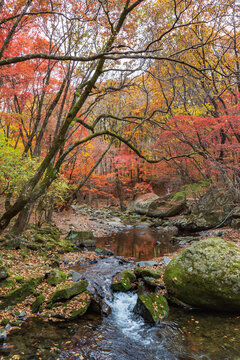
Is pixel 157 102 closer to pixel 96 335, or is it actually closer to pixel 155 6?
pixel 155 6

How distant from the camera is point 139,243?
12.0 m

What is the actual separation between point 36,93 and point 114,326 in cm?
1167

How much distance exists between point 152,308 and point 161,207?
1469cm

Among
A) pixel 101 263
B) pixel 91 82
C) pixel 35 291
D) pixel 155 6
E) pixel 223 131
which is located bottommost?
pixel 101 263

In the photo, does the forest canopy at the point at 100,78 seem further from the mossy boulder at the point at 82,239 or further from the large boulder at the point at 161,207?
the large boulder at the point at 161,207

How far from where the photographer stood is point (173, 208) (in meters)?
18.4

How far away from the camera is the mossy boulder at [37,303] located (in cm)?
469

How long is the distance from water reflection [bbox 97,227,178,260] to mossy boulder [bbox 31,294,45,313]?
16.5 feet

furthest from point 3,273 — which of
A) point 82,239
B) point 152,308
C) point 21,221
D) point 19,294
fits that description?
point 82,239

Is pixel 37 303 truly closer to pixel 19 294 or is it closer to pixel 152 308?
pixel 19 294

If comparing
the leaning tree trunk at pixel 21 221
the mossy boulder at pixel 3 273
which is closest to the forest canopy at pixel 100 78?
the leaning tree trunk at pixel 21 221

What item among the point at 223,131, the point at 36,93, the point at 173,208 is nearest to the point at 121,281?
the point at 223,131

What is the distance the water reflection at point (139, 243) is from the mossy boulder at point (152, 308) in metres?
3.89

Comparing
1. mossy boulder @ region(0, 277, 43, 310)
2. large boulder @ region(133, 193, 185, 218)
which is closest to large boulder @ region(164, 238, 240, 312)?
mossy boulder @ region(0, 277, 43, 310)
